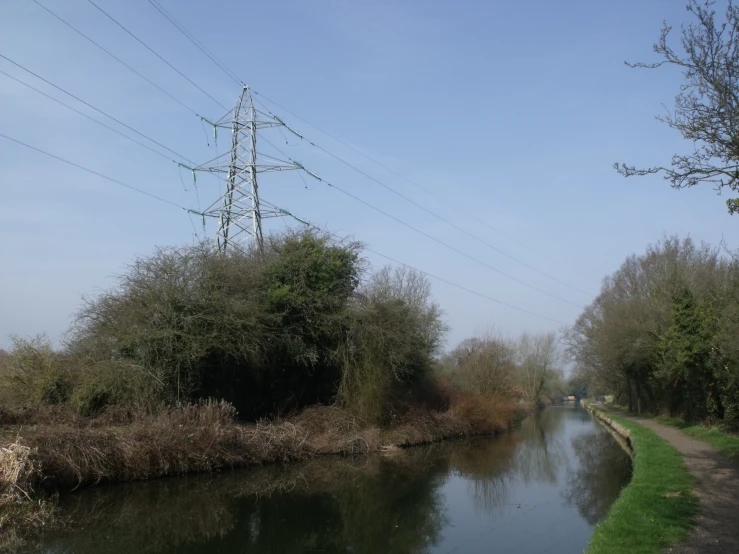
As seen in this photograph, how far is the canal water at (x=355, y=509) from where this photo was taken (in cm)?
1071

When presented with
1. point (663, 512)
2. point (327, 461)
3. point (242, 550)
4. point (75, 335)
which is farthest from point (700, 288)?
point (75, 335)

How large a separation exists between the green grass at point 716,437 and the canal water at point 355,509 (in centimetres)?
280

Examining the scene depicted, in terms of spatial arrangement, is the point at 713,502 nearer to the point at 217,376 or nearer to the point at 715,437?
the point at 715,437

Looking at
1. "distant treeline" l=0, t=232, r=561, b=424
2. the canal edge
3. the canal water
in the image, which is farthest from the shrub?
the canal edge

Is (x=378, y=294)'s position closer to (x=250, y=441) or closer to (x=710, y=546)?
(x=250, y=441)

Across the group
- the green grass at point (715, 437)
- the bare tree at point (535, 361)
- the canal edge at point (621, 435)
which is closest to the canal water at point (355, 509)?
the green grass at point (715, 437)

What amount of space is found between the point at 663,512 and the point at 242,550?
7.23 meters

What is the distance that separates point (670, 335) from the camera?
2589 cm

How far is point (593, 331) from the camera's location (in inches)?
1612

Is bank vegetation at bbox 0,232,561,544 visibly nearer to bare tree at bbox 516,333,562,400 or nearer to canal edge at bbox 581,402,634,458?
canal edge at bbox 581,402,634,458

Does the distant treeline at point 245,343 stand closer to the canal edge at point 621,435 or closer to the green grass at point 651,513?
the canal edge at point 621,435

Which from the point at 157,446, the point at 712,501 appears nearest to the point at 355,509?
the point at 157,446

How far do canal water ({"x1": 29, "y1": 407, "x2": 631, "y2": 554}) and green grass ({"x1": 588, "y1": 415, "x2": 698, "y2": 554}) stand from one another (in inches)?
41.3

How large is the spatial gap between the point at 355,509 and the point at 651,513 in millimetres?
6614
